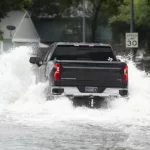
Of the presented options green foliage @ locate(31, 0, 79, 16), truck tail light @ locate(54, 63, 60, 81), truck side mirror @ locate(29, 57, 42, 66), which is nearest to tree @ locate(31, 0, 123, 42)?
green foliage @ locate(31, 0, 79, 16)

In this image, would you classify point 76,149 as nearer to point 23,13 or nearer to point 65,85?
point 65,85

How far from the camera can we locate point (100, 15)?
63594mm

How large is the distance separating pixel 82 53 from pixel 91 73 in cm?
223

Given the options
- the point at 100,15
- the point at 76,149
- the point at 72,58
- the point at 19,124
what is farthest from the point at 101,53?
the point at 100,15

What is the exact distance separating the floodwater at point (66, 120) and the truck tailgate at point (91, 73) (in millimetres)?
500

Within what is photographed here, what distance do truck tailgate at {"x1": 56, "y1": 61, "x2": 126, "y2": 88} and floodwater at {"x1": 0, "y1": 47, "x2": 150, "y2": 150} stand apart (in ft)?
1.64

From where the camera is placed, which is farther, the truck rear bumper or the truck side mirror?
the truck side mirror

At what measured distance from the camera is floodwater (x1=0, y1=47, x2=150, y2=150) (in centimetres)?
1177

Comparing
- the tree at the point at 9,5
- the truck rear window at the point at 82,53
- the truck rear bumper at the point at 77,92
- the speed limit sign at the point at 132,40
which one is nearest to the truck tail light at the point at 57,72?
the truck rear bumper at the point at 77,92

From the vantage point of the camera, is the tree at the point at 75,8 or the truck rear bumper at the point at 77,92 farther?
the tree at the point at 75,8

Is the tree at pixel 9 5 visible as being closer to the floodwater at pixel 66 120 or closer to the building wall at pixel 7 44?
the building wall at pixel 7 44

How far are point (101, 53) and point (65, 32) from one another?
5030cm

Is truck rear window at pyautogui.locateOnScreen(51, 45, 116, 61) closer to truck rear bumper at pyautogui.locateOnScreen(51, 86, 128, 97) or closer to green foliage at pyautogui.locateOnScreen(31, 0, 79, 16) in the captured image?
truck rear bumper at pyautogui.locateOnScreen(51, 86, 128, 97)

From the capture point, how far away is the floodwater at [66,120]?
11773 millimetres
